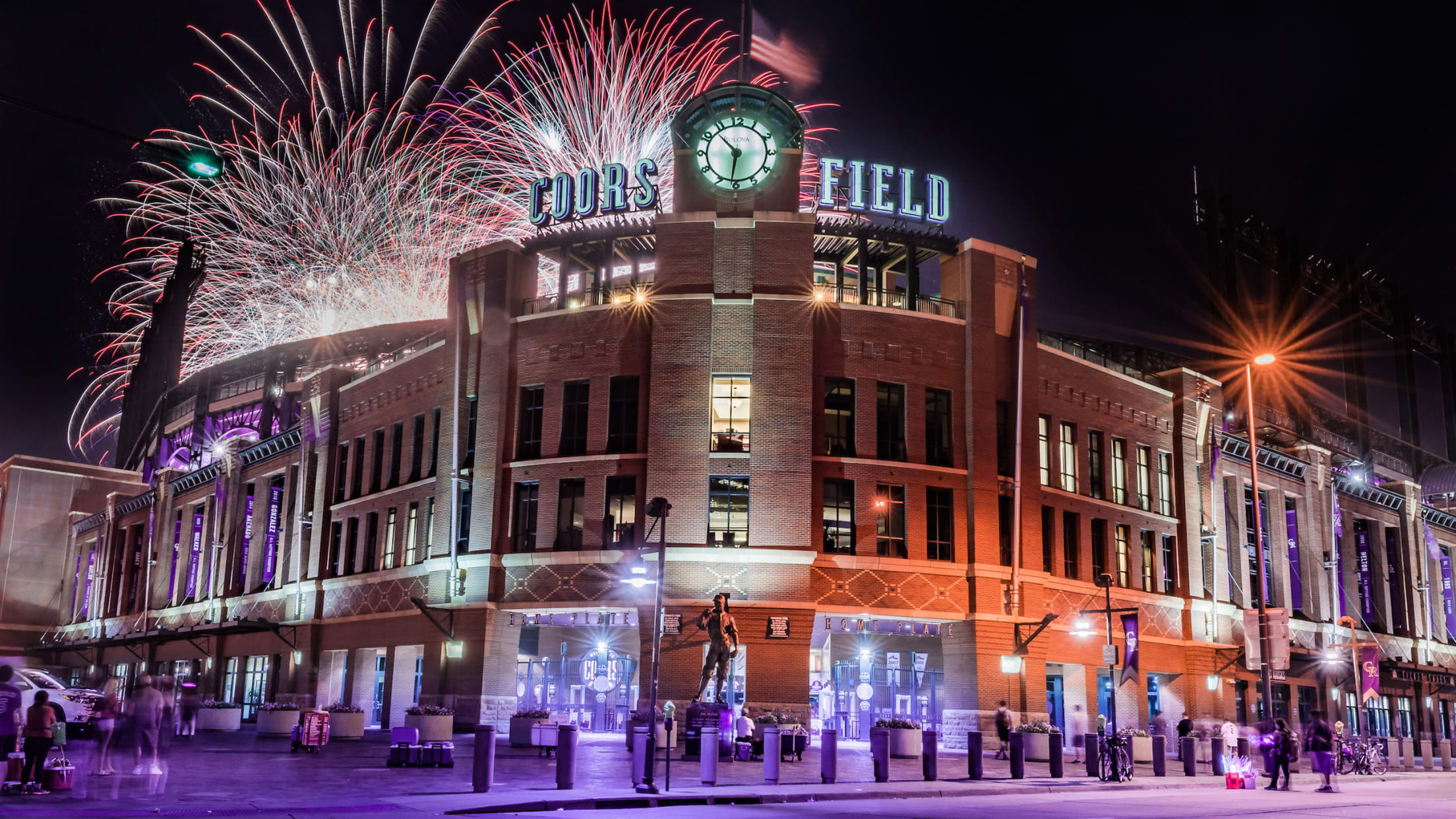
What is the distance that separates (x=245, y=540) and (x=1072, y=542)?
43692 mm

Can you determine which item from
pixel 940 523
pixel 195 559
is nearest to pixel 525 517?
pixel 940 523

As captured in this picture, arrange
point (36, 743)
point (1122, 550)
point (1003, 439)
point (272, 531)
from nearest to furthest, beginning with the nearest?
point (36, 743), point (1003, 439), point (1122, 550), point (272, 531)

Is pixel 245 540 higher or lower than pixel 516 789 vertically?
higher

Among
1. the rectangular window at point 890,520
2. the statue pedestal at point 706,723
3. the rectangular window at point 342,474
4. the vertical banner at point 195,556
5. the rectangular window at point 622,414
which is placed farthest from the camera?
the vertical banner at point 195,556

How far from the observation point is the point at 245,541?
211ft

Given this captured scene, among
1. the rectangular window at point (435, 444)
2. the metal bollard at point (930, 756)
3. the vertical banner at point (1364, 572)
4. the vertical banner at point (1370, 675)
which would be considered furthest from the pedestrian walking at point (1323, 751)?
the vertical banner at point (1364, 572)

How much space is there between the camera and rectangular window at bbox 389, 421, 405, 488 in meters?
49.5

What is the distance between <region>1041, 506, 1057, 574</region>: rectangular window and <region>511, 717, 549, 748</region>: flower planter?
2062 centimetres

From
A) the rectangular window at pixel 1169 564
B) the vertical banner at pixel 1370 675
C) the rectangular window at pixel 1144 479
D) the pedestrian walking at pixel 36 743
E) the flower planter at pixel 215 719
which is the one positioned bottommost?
the flower planter at pixel 215 719

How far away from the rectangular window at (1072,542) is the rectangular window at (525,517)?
20.3m

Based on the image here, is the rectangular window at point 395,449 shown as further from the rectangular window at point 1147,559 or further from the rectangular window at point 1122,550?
the rectangular window at point 1147,559

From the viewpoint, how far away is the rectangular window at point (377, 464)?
51.1m

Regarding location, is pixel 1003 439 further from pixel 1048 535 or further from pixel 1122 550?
pixel 1122 550

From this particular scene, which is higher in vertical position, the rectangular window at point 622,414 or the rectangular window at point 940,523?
the rectangular window at point 622,414
